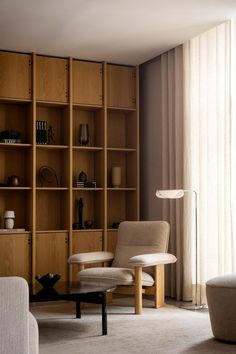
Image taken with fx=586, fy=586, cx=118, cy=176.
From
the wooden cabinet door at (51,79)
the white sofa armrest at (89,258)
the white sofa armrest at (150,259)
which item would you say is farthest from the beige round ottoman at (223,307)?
the wooden cabinet door at (51,79)

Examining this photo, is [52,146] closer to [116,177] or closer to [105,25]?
[116,177]

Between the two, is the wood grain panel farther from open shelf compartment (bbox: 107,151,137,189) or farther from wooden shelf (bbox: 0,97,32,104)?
wooden shelf (bbox: 0,97,32,104)

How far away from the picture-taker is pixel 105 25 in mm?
5805

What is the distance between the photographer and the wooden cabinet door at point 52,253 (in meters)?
6.68

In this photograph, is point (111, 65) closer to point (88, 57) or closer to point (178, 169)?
point (88, 57)

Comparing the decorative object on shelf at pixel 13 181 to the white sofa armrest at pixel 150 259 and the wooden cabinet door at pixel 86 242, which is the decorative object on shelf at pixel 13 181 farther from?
the white sofa armrest at pixel 150 259

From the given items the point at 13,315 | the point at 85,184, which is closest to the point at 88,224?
the point at 85,184

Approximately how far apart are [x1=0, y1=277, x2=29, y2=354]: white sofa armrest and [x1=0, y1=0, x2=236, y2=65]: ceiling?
3158mm

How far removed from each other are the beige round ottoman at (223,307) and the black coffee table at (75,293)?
0.86 metres

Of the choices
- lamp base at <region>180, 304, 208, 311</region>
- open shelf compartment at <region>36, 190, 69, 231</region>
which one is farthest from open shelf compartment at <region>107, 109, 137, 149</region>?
lamp base at <region>180, 304, 208, 311</region>

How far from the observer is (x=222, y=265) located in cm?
582

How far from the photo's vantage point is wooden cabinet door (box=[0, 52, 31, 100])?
661 centimetres

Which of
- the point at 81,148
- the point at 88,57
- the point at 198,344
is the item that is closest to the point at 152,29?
the point at 88,57

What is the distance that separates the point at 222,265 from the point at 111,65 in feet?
9.54
